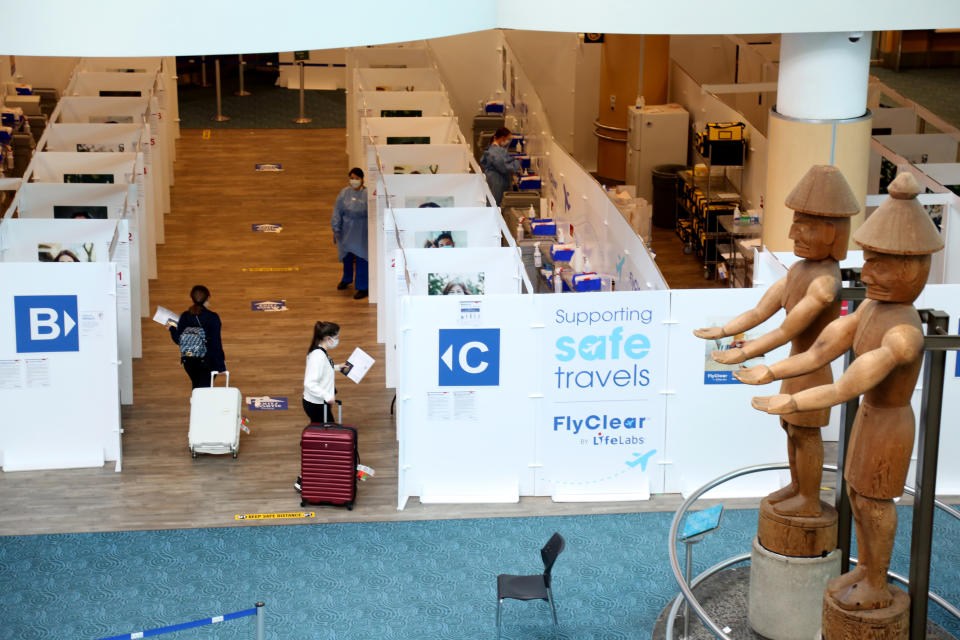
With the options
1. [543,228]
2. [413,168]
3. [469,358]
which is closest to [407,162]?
[413,168]

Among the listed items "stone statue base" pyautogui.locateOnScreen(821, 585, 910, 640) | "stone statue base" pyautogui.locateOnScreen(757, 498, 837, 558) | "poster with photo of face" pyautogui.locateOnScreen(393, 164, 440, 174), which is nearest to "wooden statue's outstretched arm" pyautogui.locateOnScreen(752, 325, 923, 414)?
"stone statue base" pyautogui.locateOnScreen(821, 585, 910, 640)

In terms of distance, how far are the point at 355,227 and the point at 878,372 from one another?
27.8ft

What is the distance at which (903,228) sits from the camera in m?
5.60

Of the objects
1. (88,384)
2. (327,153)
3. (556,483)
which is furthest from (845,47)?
(327,153)

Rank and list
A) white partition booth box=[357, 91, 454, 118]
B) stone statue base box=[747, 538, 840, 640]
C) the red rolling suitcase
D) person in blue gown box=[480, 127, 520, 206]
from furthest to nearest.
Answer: white partition booth box=[357, 91, 454, 118] < person in blue gown box=[480, 127, 520, 206] < the red rolling suitcase < stone statue base box=[747, 538, 840, 640]

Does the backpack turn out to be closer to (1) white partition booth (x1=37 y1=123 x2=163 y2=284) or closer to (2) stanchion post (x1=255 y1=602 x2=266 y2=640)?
(1) white partition booth (x1=37 y1=123 x2=163 y2=284)

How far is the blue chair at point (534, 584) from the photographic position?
302 inches

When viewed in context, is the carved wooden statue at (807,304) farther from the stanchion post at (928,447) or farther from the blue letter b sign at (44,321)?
the blue letter b sign at (44,321)

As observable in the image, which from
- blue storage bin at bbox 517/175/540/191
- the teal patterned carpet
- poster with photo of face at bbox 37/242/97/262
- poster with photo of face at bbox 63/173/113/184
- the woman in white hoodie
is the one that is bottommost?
the teal patterned carpet

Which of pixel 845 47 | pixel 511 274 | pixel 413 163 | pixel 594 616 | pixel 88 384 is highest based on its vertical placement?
pixel 845 47

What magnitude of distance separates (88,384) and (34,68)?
11352mm

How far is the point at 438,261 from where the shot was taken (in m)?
10.4

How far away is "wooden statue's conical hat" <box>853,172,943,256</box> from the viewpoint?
18.3 feet

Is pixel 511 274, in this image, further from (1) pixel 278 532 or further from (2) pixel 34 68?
(2) pixel 34 68
